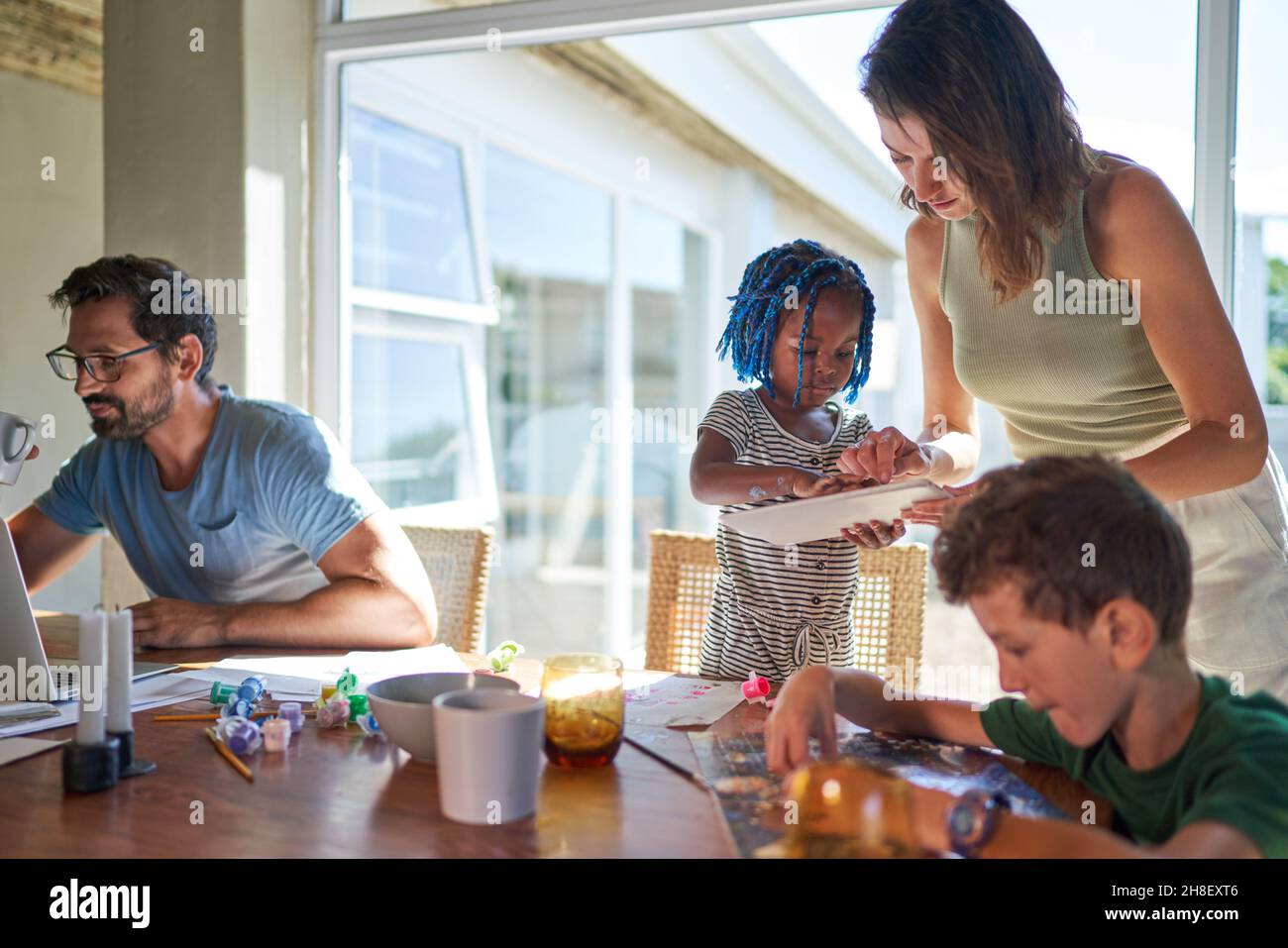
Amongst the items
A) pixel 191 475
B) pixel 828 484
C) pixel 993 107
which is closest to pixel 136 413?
pixel 191 475

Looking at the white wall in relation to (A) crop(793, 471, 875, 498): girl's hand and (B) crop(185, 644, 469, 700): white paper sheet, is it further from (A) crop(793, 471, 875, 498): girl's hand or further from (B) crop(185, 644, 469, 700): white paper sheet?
(A) crop(793, 471, 875, 498): girl's hand

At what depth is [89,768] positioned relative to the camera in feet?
3.69

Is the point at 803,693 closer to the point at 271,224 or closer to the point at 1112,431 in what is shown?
the point at 1112,431

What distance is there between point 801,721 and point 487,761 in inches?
13.1

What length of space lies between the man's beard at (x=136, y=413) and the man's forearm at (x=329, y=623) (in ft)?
1.60

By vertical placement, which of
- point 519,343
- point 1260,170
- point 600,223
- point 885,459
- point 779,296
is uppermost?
point 600,223

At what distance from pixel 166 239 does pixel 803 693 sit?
2448 mm

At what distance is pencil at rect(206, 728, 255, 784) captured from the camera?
3.86 feet

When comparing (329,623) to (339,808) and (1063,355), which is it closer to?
(339,808)

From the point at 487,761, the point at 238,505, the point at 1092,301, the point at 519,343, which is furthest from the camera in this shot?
the point at 519,343

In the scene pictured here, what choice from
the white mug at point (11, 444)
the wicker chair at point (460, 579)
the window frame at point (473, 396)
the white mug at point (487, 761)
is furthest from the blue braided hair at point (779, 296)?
the window frame at point (473, 396)

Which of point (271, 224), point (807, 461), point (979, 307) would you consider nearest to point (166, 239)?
point (271, 224)

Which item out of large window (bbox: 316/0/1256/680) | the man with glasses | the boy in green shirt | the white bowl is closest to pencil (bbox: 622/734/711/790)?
the white bowl

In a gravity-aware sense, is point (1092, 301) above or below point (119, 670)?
above
